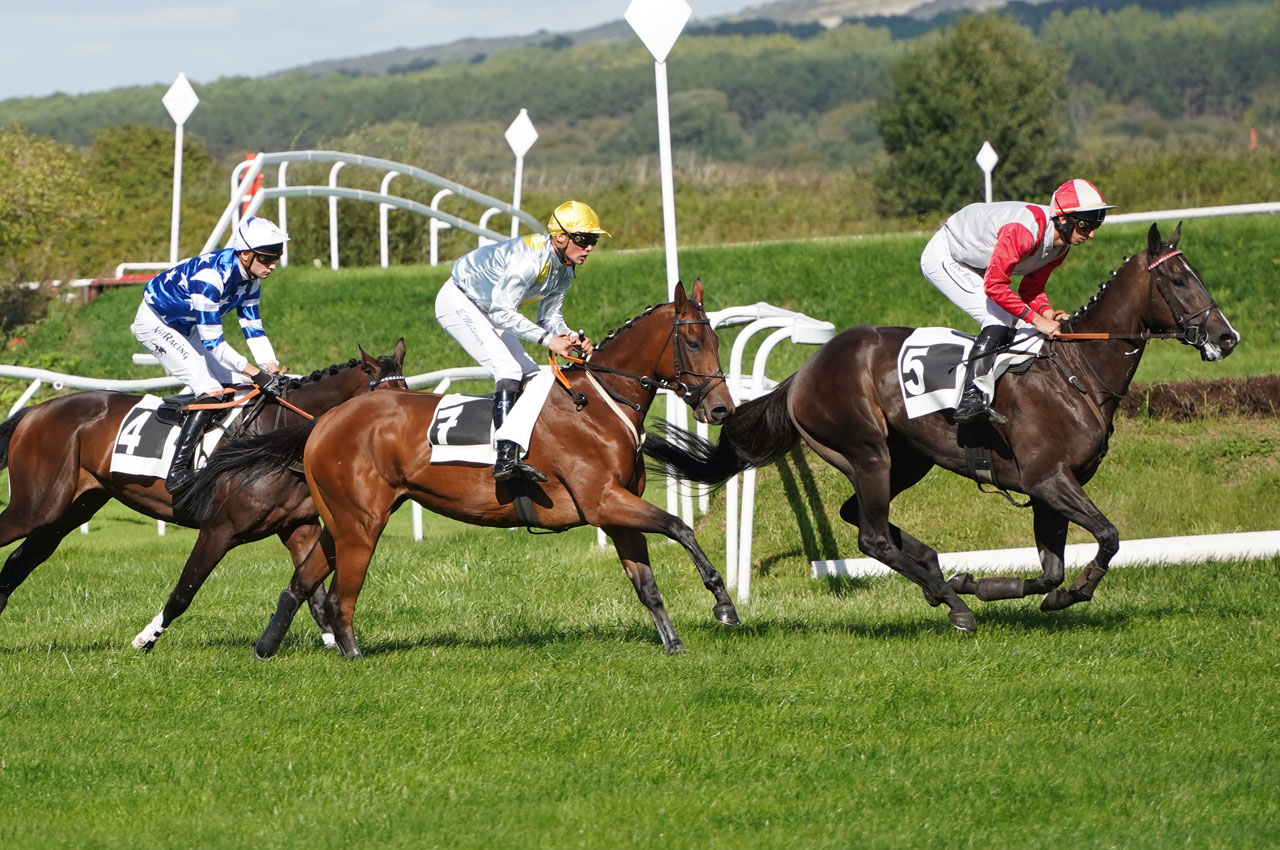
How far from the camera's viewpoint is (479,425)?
6.57 metres

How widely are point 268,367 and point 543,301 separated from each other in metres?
1.53

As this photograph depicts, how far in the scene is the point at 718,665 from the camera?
6.10 meters

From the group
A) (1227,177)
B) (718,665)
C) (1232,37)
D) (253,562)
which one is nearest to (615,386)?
(718,665)

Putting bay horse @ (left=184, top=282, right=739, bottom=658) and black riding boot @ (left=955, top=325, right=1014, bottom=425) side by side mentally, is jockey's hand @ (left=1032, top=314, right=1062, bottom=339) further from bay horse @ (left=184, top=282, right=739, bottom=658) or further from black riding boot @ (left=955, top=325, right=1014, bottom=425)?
bay horse @ (left=184, top=282, right=739, bottom=658)

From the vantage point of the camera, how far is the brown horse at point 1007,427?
6633mm

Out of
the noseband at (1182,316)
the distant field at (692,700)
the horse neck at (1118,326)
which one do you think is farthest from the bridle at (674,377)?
the noseband at (1182,316)

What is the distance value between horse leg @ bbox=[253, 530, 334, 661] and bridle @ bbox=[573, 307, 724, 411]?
1.41 meters

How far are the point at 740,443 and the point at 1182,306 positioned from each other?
213 cm

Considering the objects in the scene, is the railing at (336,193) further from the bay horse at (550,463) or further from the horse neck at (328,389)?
the bay horse at (550,463)

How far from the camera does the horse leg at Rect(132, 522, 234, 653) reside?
274 inches

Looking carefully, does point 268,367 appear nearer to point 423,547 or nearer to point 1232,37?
point 423,547

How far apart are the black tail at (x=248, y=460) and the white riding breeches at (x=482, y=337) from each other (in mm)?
795

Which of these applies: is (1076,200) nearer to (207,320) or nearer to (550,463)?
(550,463)

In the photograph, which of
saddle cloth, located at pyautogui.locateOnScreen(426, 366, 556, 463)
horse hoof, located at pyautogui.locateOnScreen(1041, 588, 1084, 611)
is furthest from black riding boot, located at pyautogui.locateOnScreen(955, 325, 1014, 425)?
saddle cloth, located at pyautogui.locateOnScreen(426, 366, 556, 463)
